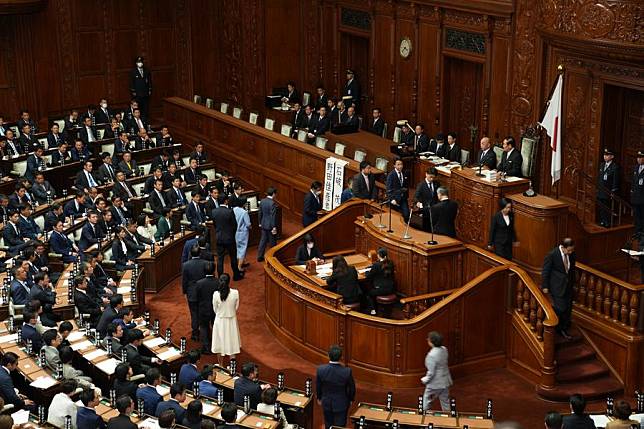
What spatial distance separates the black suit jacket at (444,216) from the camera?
13914 millimetres

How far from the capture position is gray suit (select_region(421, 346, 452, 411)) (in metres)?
11.4

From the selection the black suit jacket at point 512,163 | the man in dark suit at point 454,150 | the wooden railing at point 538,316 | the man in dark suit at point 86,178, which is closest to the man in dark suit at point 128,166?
the man in dark suit at point 86,178

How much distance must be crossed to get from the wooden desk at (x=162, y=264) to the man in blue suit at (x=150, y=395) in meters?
4.89

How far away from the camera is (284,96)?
23062mm

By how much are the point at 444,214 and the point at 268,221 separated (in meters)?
4.04

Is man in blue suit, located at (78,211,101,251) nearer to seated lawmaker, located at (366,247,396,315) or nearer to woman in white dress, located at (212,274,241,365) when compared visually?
woman in white dress, located at (212,274,241,365)

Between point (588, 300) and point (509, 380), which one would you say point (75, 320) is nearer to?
point (509, 380)

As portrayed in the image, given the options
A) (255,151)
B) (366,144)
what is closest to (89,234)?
(255,151)

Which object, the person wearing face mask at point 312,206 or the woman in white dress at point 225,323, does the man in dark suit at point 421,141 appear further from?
the woman in white dress at point 225,323

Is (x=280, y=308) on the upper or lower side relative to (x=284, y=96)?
lower

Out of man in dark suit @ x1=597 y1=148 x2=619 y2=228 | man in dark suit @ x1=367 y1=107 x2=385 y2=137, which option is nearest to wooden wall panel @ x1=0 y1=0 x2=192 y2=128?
man in dark suit @ x1=367 y1=107 x2=385 y2=137

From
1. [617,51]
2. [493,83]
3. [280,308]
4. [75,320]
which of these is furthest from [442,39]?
[75,320]

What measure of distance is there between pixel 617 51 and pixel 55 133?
11.8 m

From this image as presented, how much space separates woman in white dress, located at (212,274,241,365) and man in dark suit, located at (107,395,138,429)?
3.43 m
